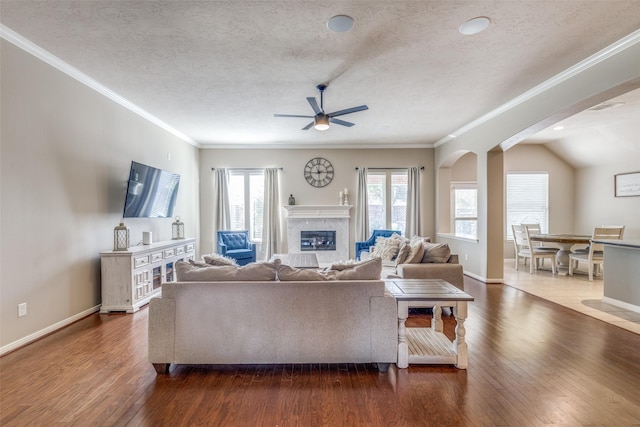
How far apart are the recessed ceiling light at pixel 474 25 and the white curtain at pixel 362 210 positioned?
4.88 m

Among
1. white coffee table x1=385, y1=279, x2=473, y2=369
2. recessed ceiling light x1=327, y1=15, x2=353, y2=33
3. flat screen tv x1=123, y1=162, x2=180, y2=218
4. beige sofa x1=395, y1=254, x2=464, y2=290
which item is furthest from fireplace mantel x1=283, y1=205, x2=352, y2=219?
recessed ceiling light x1=327, y1=15, x2=353, y2=33

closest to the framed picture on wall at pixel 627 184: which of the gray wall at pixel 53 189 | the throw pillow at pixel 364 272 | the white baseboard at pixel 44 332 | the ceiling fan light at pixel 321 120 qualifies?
the ceiling fan light at pixel 321 120

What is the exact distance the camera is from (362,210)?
7691 mm

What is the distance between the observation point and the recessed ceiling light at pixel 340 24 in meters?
2.65

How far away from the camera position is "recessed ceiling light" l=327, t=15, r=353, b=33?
2.65 metres

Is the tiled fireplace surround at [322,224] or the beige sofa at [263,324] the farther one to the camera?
the tiled fireplace surround at [322,224]

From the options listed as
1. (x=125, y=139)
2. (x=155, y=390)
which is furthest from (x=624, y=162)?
(x=125, y=139)

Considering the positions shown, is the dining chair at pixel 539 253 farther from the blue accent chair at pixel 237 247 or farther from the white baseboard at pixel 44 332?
the white baseboard at pixel 44 332

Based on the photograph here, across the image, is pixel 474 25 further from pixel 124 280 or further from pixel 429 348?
pixel 124 280

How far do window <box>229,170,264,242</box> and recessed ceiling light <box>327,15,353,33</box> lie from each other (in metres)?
5.24

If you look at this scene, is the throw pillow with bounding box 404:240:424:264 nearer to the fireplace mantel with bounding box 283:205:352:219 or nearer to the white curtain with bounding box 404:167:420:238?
the fireplace mantel with bounding box 283:205:352:219

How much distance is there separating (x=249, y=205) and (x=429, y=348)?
5847mm

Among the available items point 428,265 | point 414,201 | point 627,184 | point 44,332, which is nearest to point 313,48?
point 428,265

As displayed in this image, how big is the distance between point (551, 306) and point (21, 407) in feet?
18.7
